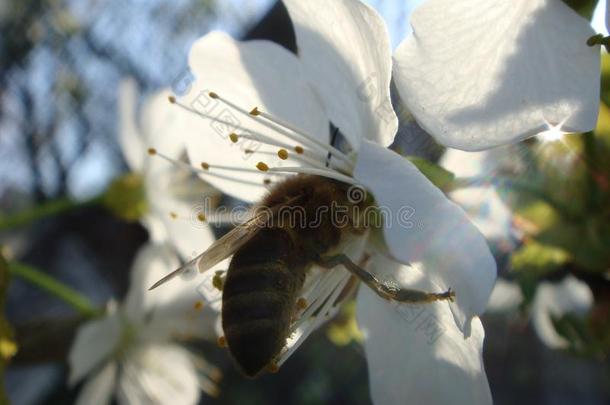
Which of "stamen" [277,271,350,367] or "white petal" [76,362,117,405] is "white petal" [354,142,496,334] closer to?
"stamen" [277,271,350,367]

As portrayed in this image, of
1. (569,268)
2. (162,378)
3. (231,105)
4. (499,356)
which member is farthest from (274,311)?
(499,356)

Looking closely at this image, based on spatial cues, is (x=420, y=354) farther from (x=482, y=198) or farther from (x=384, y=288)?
(x=482, y=198)

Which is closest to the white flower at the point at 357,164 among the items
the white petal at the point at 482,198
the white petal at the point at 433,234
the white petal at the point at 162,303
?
the white petal at the point at 433,234

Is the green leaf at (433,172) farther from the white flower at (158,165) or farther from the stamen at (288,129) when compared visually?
the white flower at (158,165)

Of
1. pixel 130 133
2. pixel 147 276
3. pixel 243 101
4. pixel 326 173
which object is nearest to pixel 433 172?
pixel 326 173

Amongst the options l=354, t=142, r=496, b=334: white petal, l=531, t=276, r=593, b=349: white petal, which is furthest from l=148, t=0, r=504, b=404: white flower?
l=531, t=276, r=593, b=349: white petal

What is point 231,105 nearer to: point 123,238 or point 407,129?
point 407,129
